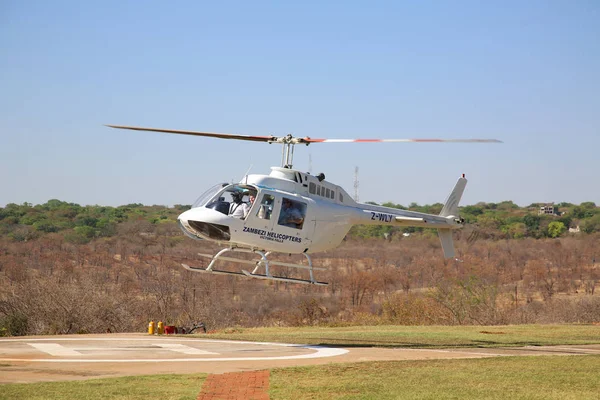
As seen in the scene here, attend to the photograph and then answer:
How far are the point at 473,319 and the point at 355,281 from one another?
2373cm

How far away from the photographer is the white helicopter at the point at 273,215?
24.0 metres

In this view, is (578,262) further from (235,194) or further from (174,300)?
(235,194)

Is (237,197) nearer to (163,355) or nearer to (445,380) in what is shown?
(163,355)

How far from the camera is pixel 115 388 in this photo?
51.4 ft

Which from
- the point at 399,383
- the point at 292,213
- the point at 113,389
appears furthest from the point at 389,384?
the point at 292,213

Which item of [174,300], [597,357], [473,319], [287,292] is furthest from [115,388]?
[287,292]

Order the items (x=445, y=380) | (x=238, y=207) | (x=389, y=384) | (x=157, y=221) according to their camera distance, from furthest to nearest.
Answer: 1. (x=157, y=221)
2. (x=238, y=207)
3. (x=445, y=380)
4. (x=389, y=384)

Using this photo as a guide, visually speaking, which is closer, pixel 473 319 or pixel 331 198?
pixel 331 198

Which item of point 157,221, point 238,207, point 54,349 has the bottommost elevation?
point 54,349

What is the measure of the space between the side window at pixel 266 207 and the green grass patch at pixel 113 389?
810cm

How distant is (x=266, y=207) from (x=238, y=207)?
782 millimetres

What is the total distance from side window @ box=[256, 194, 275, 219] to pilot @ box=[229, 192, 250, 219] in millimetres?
364

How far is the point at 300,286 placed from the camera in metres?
71.6

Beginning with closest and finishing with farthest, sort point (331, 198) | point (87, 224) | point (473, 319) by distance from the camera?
1. point (331, 198)
2. point (473, 319)
3. point (87, 224)
